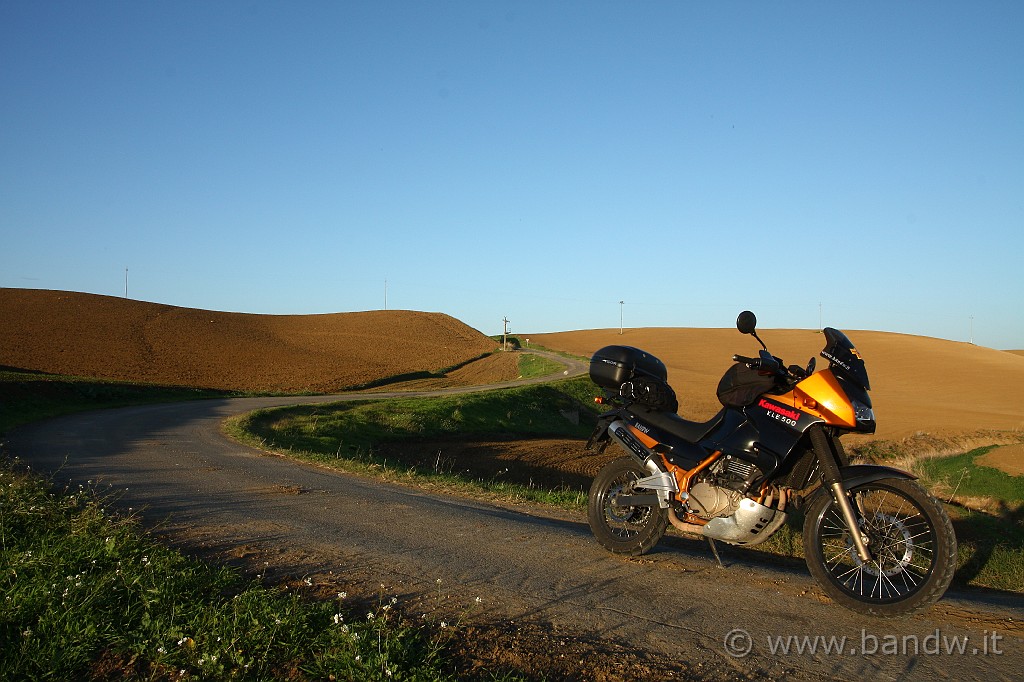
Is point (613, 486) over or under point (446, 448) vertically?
over

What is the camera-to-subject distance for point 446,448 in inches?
841

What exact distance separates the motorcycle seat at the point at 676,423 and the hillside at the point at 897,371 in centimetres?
2581

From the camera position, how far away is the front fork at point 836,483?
5008 mm

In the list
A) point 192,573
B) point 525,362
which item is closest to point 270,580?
point 192,573

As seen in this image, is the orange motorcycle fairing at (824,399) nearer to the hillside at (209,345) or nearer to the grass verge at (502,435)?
the grass verge at (502,435)

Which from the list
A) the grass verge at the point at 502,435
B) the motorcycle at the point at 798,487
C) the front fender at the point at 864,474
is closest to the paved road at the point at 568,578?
the motorcycle at the point at 798,487

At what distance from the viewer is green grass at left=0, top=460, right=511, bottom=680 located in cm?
371

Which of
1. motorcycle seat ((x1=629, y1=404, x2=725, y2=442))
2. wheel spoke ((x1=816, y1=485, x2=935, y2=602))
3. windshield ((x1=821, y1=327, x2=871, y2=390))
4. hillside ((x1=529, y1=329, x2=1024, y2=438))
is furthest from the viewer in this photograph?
hillside ((x1=529, y1=329, x2=1024, y2=438))

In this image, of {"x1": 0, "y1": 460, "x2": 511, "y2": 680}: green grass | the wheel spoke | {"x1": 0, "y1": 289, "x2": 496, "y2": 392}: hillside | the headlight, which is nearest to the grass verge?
the wheel spoke

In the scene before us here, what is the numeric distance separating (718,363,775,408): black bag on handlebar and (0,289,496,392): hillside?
34902 mm

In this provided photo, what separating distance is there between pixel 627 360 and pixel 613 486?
1114 mm

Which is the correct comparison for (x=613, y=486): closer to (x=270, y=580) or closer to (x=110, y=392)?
(x=270, y=580)

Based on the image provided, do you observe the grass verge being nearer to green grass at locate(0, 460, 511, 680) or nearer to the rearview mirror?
the rearview mirror

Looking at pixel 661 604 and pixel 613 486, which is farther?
pixel 613 486
